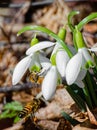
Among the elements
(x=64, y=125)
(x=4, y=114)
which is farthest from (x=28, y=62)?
(x=4, y=114)

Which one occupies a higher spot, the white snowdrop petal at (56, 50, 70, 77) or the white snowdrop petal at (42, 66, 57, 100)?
the white snowdrop petal at (56, 50, 70, 77)

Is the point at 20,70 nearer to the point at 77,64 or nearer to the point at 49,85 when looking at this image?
the point at 49,85

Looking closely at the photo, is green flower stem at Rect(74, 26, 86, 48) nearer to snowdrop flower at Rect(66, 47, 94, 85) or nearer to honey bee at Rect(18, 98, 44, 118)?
snowdrop flower at Rect(66, 47, 94, 85)

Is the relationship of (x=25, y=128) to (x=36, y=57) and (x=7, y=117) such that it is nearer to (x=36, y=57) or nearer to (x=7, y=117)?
(x=7, y=117)

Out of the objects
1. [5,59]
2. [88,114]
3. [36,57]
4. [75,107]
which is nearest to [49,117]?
[75,107]

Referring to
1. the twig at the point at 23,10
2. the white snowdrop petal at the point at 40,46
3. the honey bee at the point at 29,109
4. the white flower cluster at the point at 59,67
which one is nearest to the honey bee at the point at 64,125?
the honey bee at the point at 29,109

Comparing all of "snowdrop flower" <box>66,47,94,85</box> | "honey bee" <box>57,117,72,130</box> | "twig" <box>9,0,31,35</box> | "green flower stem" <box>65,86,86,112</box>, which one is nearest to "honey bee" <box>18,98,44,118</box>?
"honey bee" <box>57,117,72,130</box>

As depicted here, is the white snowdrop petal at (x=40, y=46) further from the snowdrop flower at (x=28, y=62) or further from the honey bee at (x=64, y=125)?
the honey bee at (x=64, y=125)
